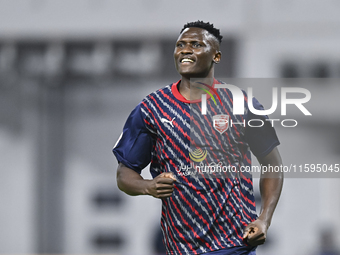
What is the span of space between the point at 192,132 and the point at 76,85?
4744mm

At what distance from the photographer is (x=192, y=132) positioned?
84.9 inches

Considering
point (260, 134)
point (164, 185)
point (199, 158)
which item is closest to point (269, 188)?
point (260, 134)

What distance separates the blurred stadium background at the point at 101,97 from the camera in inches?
248

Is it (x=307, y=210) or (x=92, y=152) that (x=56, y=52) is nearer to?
(x=92, y=152)

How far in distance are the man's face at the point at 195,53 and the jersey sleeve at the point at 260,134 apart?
0.28 m

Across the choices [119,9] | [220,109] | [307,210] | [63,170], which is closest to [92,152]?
[63,170]

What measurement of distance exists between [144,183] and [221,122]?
442 millimetres

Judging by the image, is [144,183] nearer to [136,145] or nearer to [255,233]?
[136,145]

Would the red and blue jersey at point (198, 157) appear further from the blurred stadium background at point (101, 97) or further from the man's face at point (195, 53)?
the blurred stadium background at point (101, 97)

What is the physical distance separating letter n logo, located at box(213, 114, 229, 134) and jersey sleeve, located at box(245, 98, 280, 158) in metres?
0.10

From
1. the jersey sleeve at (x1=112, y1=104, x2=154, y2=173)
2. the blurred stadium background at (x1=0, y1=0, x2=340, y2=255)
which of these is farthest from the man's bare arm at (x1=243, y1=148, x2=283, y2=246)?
the blurred stadium background at (x1=0, y1=0, x2=340, y2=255)

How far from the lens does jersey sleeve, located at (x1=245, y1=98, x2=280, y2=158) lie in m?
2.22

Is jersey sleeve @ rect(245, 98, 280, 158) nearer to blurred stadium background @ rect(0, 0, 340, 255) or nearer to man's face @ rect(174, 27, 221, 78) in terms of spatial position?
man's face @ rect(174, 27, 221, 78)

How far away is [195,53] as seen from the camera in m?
2.21
